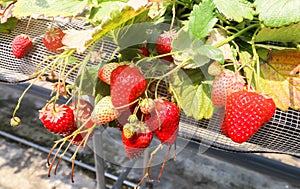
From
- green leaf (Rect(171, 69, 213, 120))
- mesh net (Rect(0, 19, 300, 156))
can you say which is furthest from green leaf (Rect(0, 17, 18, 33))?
green leaf (Rect(171, 69, 213, 120))

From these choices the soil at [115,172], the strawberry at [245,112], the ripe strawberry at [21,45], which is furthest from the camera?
the soil at [115,172]

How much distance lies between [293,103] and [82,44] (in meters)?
0.27

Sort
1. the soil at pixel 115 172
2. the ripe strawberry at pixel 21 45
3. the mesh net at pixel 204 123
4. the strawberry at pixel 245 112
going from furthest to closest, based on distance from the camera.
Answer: the soil at pixel 115 172
the ripe strawberry at pixel 21 45
the mesh net at pixel 204 123
the strawberry at pixel 245 112

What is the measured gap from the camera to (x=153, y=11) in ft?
1.48

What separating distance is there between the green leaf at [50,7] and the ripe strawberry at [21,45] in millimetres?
165

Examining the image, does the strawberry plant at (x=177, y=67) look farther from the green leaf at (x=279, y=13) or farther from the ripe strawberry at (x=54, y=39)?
the ripe strawberry at (x=54, y=39)

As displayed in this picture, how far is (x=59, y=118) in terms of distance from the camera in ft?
1.43

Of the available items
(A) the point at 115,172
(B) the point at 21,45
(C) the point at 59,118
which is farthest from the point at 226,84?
(A) the point at 115,172

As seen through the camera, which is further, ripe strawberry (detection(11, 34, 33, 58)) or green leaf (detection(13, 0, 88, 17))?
ripe strawberry (detection(11, 34, 33, 58))

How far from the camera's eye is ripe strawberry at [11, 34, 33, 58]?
23.6 inches

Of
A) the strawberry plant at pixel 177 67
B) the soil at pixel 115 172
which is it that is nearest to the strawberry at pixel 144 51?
the strawberry plant at pixel 177 67

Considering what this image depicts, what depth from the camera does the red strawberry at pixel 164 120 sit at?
39 centimetres

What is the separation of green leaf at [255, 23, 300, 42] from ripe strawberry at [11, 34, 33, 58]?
1.26ft

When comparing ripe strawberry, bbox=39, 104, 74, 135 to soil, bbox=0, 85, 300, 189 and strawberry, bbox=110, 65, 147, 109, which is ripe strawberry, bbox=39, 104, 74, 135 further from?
soil, bbox=0, 85, 300, 189
